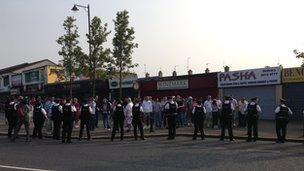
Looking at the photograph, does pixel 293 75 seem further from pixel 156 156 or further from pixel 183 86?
pixel 156 156

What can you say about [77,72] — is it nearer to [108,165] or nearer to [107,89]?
[107,89]

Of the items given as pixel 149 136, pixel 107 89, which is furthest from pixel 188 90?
pixel 149 136

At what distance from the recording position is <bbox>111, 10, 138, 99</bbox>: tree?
43.4 meters

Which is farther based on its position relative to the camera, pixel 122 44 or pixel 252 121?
pixel 122 44

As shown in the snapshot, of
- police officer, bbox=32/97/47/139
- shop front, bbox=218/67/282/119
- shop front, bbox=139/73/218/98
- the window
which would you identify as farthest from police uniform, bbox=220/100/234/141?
the window

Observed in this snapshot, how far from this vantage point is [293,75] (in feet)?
120

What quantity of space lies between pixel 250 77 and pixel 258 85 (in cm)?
91

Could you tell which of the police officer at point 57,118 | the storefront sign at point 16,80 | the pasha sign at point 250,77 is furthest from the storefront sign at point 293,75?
the storefront sign at point 16,80

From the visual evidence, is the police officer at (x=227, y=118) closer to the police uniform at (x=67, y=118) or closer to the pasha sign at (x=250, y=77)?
the police uniform at (x=67, y=118)

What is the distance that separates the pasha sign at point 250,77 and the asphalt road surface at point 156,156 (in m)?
15.8

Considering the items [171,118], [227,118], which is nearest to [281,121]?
[227,118]

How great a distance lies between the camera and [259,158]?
54.3ft

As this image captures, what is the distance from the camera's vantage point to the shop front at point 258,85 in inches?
1488

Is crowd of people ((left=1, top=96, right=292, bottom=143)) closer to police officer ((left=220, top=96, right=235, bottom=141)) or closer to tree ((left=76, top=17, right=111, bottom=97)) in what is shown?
police officer ((left=220, top=96, right=235, bottom=141))
